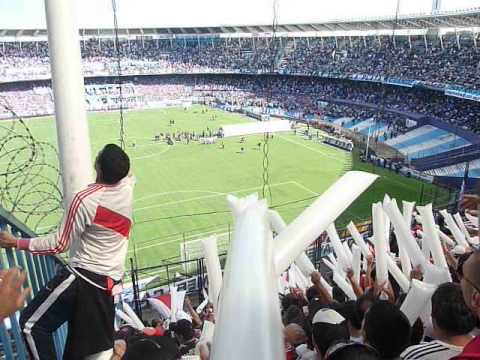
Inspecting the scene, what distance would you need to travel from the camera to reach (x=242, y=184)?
18609 millimetres

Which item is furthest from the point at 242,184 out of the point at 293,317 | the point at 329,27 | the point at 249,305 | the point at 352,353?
the point at 329,27

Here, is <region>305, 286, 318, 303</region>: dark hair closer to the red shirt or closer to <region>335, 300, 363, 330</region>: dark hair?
<region>335, 300, 363, 330</region>: dark hair

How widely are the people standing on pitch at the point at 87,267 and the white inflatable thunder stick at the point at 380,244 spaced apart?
1.66m

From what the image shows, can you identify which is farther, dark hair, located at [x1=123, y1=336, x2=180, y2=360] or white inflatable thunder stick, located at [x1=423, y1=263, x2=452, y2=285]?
white inflatable thunder stick, located at [x1=423, y1=263, x2=452, y2=285]

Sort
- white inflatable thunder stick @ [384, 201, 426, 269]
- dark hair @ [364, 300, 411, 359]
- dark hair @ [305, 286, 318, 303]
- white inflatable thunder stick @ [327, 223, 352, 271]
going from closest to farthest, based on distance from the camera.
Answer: dark hair @ [364, 300, 411, 359], white inflatable thunder stick @ [384, 201, 426, 269], dark hair @ [305, 286, 318, 303], white inflatable thunder stick @ [327, 223, 352, 271]

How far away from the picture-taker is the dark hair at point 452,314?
164 cm

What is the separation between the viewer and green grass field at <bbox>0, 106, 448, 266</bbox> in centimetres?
1430


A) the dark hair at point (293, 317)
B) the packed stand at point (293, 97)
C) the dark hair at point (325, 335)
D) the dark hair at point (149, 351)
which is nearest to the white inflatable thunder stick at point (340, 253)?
the dark hair at point (293, 317)

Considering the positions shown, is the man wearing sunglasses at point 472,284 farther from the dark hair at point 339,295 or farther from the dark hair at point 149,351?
the dark hair at point 339,295

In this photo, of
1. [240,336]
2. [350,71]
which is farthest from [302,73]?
[240,336]

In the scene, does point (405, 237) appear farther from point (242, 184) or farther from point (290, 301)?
point (242, 184)

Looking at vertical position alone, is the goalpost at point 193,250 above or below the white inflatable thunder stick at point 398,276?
below

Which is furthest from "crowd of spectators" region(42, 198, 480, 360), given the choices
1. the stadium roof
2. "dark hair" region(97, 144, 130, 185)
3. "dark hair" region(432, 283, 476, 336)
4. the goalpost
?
the stadium roof

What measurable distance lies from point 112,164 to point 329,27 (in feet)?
122
